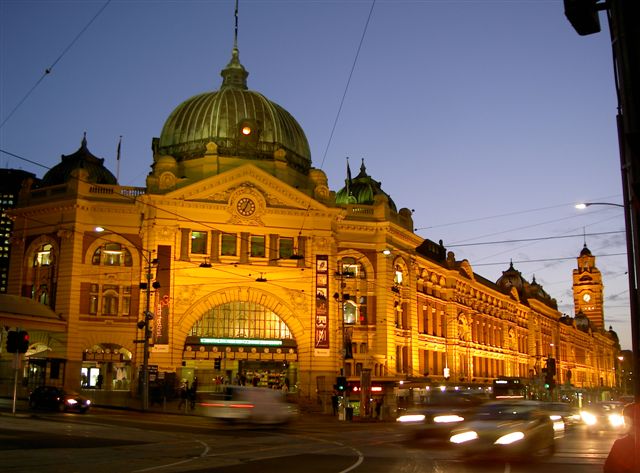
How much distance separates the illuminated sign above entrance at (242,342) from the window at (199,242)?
696cm

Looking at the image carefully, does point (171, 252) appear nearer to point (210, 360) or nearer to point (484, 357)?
point (210, 360)

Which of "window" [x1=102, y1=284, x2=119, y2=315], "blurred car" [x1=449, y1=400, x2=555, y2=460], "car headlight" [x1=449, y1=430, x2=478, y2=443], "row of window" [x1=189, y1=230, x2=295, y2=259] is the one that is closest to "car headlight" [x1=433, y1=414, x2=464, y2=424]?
"blurred car" [x1=449, y1=400, x2=555, y2=460]

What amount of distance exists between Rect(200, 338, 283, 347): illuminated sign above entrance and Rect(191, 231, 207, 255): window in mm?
6963

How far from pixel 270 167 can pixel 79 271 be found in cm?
1901

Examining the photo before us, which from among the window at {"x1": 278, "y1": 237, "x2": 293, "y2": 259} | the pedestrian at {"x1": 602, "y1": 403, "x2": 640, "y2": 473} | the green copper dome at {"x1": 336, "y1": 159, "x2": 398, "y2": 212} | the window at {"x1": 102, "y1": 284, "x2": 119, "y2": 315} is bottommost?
the pedestrian at {"x1": 602, "y1": 403, "x2": 640, "y2": 473}

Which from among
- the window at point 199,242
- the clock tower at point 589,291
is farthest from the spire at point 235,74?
the clock tower at point 589,291

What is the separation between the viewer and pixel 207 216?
209 feet

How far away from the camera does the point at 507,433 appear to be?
1944cm

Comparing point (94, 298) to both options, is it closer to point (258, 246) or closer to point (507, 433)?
point (258, 246)

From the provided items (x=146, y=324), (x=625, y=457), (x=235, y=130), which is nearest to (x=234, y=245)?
(x=235, y=130)

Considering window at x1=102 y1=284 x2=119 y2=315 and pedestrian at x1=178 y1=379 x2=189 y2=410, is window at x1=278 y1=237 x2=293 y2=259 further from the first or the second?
window at x1=102 y1=284 x2=119 y2=315

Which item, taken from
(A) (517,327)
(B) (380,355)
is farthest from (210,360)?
(A) (517,327)

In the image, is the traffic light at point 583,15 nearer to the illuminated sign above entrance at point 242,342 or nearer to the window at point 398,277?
the illuminated sign above entrance at point 242,342

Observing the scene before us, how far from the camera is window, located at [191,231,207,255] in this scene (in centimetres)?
6336
